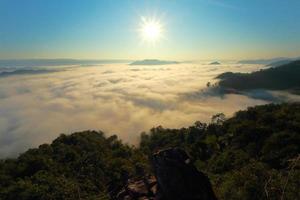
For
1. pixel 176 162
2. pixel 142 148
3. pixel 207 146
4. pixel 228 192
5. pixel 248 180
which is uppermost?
pixel 176 162

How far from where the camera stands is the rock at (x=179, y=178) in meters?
18.3

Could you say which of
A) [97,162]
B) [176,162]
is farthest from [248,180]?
[97,162]

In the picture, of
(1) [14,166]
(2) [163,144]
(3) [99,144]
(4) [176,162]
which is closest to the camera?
(4) [176,162]

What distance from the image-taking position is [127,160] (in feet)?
250

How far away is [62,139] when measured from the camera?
93500 mm

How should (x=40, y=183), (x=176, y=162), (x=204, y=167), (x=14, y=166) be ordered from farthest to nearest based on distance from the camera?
(x=14, y=166) < (x=204, y=167) < (x=40, y=183) < (x=176, y=162)

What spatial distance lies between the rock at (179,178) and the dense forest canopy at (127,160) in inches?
192

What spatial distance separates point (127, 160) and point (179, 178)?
59.2 m

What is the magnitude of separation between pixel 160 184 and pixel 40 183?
130ft

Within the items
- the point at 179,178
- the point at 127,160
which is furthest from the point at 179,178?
the point at 127,160

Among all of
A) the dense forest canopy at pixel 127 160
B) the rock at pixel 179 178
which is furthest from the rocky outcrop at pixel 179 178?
the dense forest canopy at pixel 127 160

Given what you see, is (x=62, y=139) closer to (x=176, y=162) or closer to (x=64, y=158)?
(x=64, y=158)

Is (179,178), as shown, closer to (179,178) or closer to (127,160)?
(179,178)

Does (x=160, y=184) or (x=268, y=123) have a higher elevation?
(x=160, y=184)
